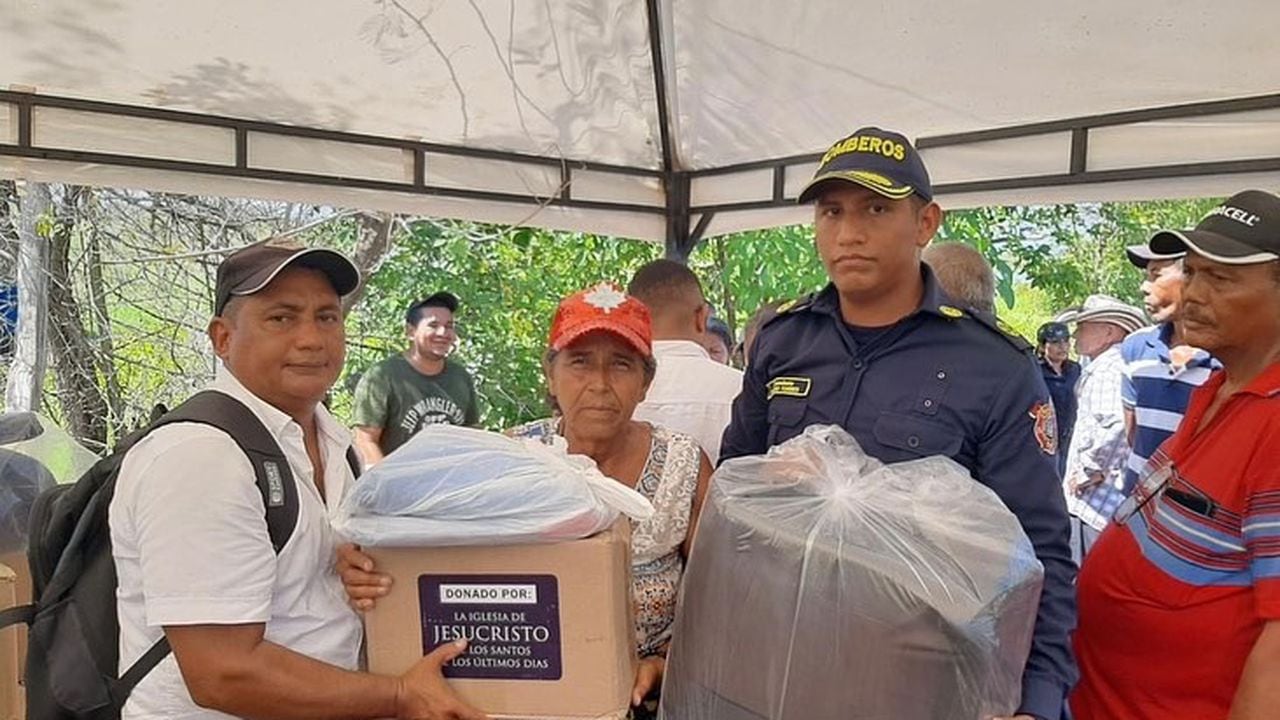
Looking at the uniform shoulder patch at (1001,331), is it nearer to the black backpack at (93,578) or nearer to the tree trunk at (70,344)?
the black backpack at (93,578)

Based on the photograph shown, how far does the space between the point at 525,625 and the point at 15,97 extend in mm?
2776

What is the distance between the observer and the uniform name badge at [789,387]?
1.63 metres

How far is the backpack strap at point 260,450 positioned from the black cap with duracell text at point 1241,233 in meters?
1.48

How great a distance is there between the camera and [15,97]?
2934mm

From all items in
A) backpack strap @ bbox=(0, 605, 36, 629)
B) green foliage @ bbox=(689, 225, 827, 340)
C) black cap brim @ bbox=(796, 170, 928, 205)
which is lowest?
backpack strap @ bbox=(0, 605, 36, 629)

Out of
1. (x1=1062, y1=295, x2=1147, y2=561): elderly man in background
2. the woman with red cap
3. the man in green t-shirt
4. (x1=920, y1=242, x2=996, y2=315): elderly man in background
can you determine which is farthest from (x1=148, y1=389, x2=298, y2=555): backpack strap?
(x1=1062, y1=295, x2=1147, y2=561): elderly man in background

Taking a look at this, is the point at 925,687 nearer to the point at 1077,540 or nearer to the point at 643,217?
the point at 1077,540

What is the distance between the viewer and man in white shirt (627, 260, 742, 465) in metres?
2.60

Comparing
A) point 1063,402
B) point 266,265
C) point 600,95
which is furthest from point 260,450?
point 1063,402

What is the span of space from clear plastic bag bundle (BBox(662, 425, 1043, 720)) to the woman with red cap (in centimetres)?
29

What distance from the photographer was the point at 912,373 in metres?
1.52

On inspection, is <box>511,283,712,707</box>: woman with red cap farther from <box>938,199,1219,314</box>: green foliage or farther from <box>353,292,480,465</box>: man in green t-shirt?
<box>938,199,1219,314</box>: green foliage

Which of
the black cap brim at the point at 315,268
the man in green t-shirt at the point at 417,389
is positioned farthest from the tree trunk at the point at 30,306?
the black cap brim at the point at 315,268

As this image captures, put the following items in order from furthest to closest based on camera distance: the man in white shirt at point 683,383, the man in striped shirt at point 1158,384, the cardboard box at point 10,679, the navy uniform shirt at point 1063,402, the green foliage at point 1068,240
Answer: the green foliage at point 1068,240 < the navy uniform shirt at point 1063,402 < the man in striped shirt at point 1158,384 < the man in white shirt at point 683,383 < the cardboard box at point 10,679
